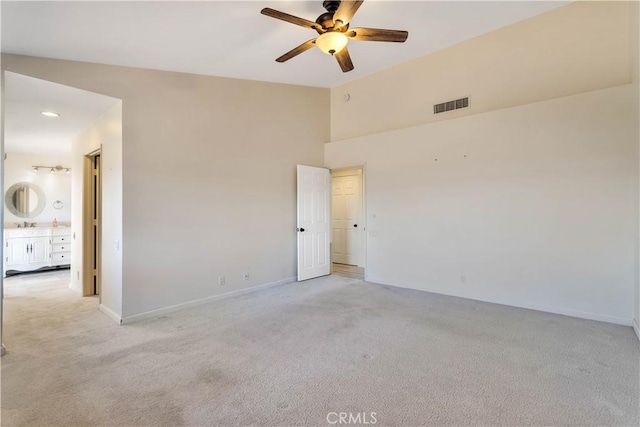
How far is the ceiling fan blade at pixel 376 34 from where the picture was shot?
2.68 meters

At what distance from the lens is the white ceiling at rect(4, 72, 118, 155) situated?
123 inches

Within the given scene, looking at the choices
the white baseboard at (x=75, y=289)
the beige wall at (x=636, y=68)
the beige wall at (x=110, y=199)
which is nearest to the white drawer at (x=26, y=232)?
the white baseboard at (x=75, y=289)

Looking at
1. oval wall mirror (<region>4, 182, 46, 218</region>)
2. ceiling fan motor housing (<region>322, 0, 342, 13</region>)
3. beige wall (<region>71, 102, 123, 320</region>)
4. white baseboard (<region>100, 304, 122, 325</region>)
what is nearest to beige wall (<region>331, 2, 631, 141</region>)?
ceiling fan motor housing (<region>322, 0, 342, 13</region>)

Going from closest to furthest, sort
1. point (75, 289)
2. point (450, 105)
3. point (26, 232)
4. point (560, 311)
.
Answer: point (560, 311)
point (450, 105)
point (75, 289)
point (26, 232)

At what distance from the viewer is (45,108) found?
3.70m

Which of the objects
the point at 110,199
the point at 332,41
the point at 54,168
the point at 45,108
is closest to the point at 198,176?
the point at 110,199

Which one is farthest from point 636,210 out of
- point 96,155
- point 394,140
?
point 96,155

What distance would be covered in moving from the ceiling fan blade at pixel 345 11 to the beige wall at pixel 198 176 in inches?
94.0

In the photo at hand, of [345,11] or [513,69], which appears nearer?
[345,11]

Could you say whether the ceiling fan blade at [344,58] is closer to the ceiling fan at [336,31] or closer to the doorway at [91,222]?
the ceiling fan at [336,31]

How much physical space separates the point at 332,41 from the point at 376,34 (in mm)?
423

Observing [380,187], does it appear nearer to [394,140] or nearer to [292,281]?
[394,140]

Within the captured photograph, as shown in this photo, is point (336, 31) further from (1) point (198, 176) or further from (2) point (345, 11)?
(1) point (198, 176)

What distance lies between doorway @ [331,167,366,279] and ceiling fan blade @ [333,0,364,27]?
14.2ft
